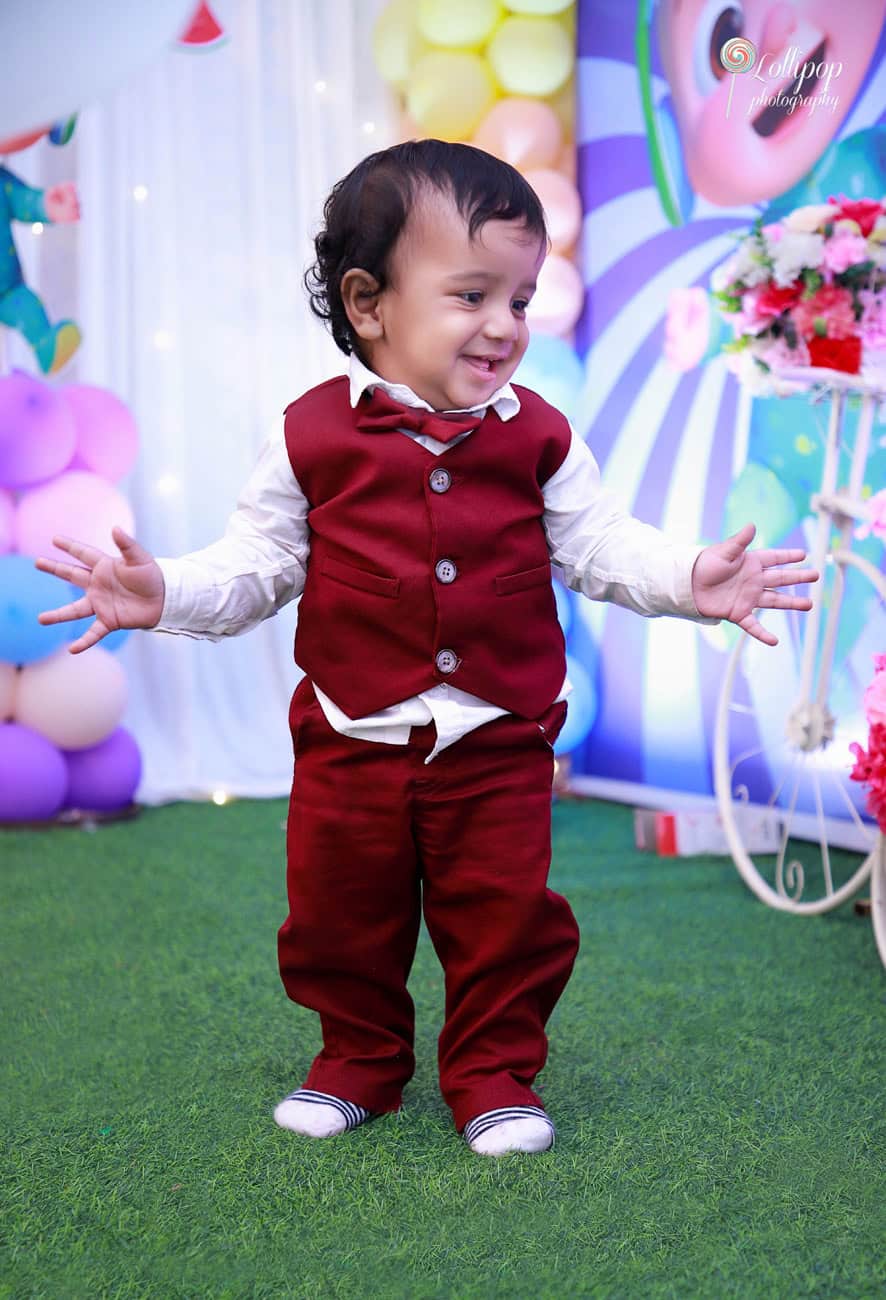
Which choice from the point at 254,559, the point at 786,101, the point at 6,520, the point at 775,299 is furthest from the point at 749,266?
the point at 6,520

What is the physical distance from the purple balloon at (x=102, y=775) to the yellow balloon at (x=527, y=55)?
1.89m

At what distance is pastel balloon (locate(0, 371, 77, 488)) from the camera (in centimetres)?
308

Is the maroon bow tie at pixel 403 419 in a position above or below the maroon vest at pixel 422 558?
above

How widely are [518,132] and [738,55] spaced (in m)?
0.55

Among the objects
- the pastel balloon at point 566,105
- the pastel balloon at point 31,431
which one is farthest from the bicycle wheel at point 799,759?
the pastel balloon at point 31,431

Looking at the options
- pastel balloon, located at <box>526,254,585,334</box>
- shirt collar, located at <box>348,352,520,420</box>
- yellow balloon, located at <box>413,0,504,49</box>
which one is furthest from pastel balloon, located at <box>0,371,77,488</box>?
shirt collar, located at <box>348,352,520,420</box>

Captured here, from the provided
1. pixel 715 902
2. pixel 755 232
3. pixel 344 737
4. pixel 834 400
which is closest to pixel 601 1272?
pixel 344 737

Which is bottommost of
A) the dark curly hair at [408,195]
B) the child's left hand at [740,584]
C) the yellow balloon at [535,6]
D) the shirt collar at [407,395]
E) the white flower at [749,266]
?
the child's left hand at [740,584]

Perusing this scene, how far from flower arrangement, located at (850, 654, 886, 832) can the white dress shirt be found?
22.8 inches

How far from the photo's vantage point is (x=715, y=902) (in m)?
2.64

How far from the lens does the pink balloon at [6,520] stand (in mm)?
3164

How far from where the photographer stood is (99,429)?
3301 mm

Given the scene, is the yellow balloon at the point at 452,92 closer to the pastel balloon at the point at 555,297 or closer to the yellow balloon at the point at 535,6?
the yellow balloon at the point at 535,6

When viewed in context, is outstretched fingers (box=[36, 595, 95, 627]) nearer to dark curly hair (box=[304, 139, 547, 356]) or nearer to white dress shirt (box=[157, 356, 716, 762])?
white dress shirt (box=[157, 356, 716, 762])
